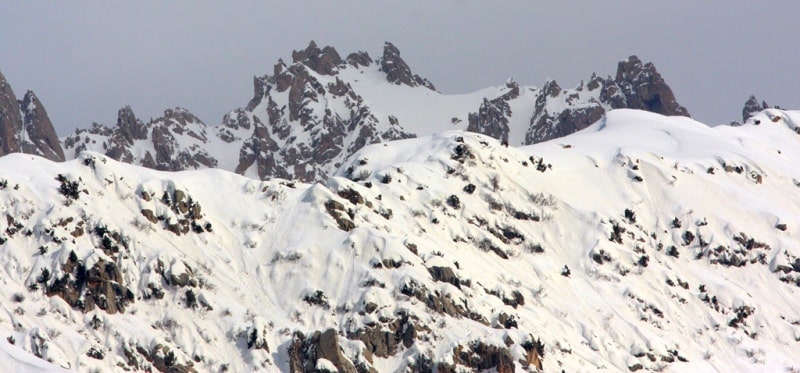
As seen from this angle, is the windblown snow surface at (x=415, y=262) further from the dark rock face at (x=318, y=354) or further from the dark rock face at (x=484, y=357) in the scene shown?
the dark rock face at (x=318, y=354)

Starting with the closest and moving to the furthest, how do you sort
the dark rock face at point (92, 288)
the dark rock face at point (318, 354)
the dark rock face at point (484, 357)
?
1. the dark rock face at point (318, 354)
2. the dark rock face at point (92, 288)
3. the dark rock face at point (484, 357)

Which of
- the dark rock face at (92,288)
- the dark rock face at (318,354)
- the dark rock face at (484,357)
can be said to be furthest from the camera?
the dark rock face at (484,357)

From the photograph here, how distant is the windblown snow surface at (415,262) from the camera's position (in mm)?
85125

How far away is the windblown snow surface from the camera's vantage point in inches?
3351

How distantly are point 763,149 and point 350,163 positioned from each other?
6141 centimetres

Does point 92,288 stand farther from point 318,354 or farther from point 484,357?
point 484,357

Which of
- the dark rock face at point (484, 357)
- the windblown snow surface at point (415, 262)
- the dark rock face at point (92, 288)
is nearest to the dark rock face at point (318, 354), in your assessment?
the windblown snow surface at point (415, 262)

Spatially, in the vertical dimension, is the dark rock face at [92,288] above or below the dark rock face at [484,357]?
above

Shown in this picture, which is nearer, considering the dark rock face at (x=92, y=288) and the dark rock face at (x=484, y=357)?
the dark rock face at (x=92, y=288)

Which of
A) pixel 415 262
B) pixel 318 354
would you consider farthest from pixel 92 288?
pixel 415 262

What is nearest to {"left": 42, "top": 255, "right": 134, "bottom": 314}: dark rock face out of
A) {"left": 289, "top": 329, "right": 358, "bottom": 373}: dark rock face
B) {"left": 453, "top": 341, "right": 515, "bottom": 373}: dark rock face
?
{"left": 289, "top": 329, "right": 358, "bottom": 373}: dark rock face

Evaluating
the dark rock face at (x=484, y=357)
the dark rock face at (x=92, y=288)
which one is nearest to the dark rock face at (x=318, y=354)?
the dark rock face at (x=484, y=357)

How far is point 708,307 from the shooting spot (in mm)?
105750

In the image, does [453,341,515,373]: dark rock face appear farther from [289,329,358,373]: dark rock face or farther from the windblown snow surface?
[289,329,358,373]: dark rock face
